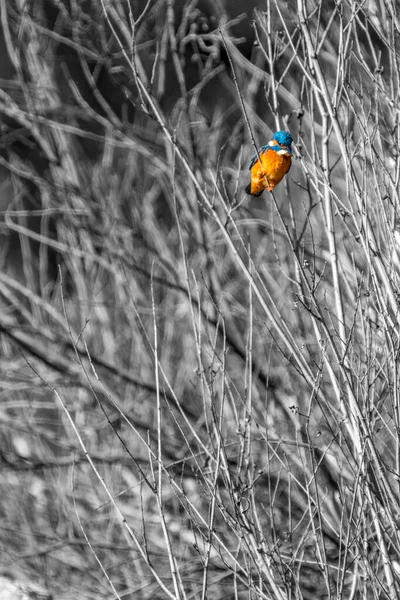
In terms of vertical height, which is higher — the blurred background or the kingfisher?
the kingfisher

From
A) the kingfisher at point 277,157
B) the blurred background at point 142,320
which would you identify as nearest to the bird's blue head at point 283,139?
the kingfisher at point 277,157

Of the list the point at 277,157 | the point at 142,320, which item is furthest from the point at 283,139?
the point at 142,320

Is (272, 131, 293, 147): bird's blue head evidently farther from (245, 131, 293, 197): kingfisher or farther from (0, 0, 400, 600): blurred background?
(0, 0, 400, 600): blurred background

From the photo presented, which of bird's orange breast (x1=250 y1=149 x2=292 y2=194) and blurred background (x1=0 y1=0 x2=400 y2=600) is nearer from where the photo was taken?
bird's orange breast (x1=250 y1=149 x2=292 y2=194)

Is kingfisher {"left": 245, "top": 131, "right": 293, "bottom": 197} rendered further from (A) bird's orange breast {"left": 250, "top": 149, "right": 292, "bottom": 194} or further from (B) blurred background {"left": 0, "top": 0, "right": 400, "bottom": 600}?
Result: (B) blurred background {"left": 0, "top": 0, "right": 400, "bottom": 600}

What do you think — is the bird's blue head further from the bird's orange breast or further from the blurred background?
the blurred background

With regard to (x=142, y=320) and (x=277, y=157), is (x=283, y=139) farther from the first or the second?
(x=142, y=320)

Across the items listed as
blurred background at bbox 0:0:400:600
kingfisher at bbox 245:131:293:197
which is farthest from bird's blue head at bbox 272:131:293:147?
blurred background at bbox 0:0:400:600

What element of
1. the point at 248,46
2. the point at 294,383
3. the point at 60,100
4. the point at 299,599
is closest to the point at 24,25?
the point at 60,100

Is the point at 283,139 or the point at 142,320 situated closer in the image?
the point at 283,139

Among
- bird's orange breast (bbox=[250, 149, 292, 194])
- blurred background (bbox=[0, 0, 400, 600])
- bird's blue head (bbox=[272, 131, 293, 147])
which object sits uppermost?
bird's blue head (bbox=[272, 131, 293, 147])

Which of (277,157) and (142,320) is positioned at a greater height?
(277,157)

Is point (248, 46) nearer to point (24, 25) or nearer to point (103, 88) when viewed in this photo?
point (103, 88)

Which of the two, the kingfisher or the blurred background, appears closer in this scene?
the kingfisher
